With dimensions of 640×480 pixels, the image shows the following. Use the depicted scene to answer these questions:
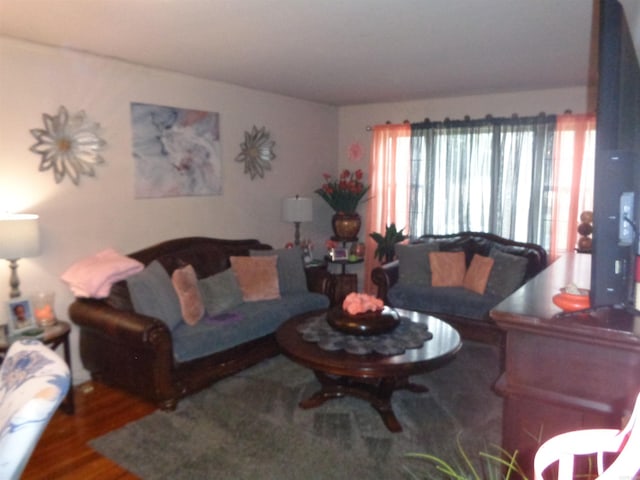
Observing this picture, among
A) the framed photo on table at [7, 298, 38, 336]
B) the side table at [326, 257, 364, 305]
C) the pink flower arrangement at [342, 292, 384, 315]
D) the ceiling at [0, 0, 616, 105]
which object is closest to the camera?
the ceiling at [0, 0, 616, 105]

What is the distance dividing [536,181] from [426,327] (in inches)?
93.9

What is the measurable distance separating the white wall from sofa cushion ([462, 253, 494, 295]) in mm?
2113

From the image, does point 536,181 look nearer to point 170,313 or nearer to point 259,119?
point 259,119

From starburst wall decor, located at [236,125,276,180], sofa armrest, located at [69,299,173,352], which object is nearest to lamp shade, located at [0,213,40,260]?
sofa armrest, located at [69,299,173,352]

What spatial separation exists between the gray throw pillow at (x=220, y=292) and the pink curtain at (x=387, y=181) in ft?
7.65

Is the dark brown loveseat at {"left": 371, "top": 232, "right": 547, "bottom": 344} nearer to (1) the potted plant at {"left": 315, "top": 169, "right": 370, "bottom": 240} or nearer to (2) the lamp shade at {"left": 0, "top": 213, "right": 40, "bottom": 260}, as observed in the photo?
(1) the potted plant at {"left": 315, "top": 169, "right": 370, "bottom": 240}

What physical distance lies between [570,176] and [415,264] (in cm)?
173

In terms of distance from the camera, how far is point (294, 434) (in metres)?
2.97

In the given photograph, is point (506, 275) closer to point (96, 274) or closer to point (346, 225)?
point (346, 225)

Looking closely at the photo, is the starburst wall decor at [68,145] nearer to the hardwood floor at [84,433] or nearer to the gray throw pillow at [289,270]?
the hardwood floor at [84,433]

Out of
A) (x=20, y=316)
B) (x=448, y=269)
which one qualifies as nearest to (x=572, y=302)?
(x=20, y=316)

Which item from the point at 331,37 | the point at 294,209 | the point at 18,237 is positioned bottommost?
the point at 18,237

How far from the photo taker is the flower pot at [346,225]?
587 centimetres

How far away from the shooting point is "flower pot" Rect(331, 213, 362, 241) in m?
5.87
